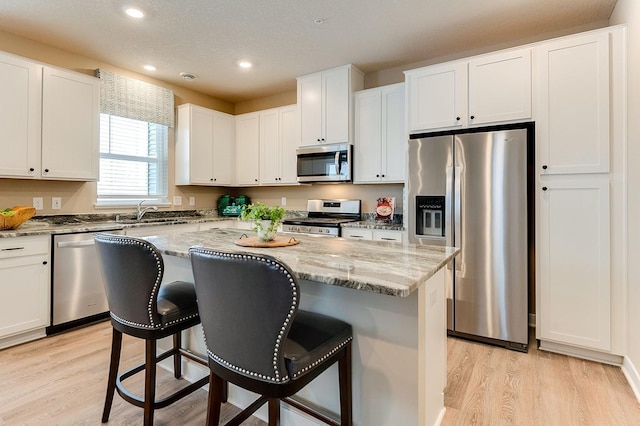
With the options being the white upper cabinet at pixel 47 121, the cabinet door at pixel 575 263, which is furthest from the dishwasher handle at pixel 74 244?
the cabinet door at pixel 575 263

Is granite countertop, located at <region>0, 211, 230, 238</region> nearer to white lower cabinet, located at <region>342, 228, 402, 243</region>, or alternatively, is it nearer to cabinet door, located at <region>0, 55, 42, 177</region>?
cabinet door, located at <region>0, 55, 42, 177</region>

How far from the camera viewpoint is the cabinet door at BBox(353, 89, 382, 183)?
3.68m

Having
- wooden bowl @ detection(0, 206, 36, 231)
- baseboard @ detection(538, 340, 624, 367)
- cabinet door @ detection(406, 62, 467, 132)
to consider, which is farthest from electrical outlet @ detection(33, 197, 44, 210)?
baseboard @ detection(538, 340, 624, 367)

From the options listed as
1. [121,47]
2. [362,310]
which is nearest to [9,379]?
[362,310]

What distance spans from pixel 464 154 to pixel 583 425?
188cm

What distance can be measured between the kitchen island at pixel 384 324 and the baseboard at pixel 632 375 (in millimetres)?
1298

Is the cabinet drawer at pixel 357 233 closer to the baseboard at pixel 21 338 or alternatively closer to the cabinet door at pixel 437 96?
the cabinet door at pixel 437 96

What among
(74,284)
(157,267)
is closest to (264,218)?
(157,267)

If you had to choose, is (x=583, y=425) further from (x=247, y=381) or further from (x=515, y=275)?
(x=247, y=381)

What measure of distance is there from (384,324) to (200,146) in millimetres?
3814

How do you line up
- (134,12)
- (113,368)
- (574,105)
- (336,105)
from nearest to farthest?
(113,368) < (574,105) < (134,12) < (336,105)

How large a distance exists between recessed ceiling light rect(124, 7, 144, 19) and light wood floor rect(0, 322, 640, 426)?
2649mm

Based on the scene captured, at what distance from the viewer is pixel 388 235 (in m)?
3.35

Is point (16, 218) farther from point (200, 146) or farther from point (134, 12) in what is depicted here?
point (200, 146)
